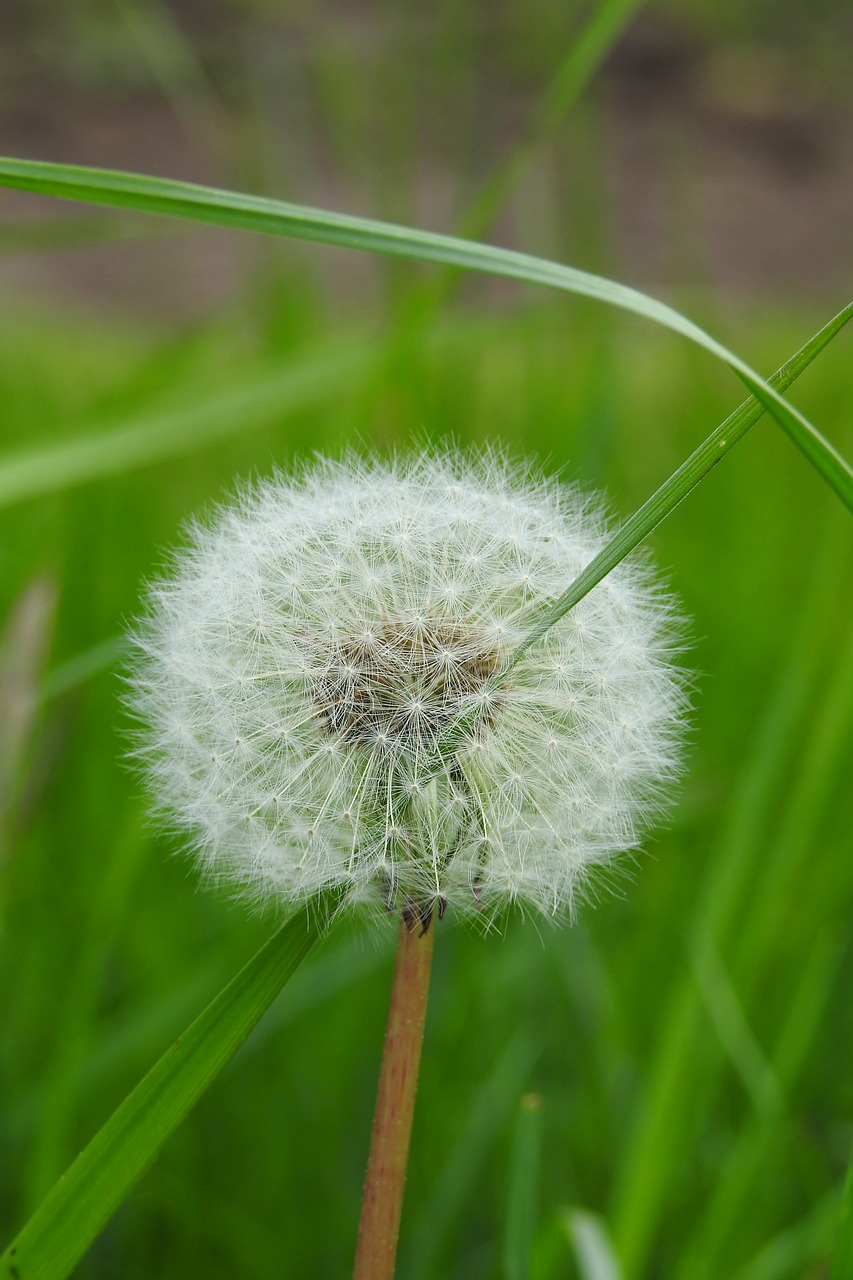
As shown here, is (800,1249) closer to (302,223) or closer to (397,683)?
(397,683)

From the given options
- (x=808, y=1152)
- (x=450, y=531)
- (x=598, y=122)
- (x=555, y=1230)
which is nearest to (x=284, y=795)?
(x=450, y=531)

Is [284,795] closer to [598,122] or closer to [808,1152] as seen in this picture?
[808,1152]

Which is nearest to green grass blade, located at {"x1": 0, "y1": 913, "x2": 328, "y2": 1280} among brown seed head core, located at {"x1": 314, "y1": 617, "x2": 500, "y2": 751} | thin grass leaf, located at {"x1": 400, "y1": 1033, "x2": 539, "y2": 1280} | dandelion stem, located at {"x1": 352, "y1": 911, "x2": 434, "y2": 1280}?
dandelion stem, located at {"x1": 352, "y1": 911, "x2": 434, "y2": 1280}

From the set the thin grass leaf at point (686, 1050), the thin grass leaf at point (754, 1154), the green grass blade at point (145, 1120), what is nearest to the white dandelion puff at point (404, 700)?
the green grass blade at point (145, 1120)

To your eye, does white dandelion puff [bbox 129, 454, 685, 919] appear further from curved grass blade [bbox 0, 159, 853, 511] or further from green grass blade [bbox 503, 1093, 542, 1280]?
curved grass blade [bbox 0, 159, 853, 511]

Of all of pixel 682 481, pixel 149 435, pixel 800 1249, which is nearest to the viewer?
pixel 682 481

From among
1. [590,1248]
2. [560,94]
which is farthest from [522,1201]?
[560,94]

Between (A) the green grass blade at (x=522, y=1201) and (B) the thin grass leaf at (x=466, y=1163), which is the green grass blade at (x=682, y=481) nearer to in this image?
(A) the green grass blade at (x=522, y=1201)
